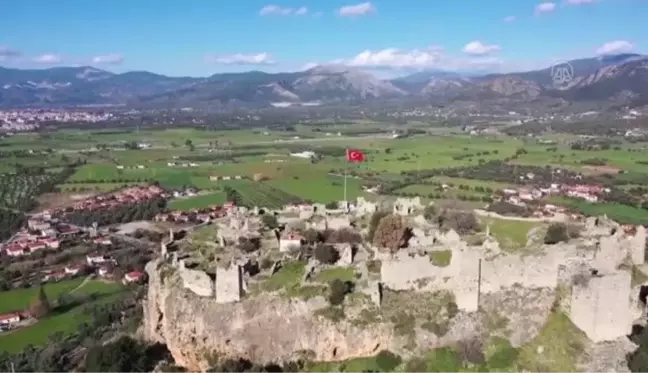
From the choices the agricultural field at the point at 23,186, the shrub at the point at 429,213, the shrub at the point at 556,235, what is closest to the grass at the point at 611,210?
the shrub at the point at 429,213

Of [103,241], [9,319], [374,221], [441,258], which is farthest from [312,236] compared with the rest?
[103,241]

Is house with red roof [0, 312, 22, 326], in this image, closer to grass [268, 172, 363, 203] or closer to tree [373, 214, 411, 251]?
tree [373, 214, 411, 251]

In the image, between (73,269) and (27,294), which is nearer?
(27,294)

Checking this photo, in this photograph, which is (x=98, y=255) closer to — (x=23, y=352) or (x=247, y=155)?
(x=23, y=352)

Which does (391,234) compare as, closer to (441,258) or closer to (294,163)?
(441,258)

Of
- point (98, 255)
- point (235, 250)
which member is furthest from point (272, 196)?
point (235, 250)

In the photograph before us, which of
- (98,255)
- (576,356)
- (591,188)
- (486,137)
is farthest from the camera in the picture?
(486,137)
